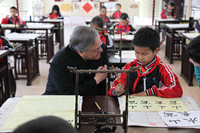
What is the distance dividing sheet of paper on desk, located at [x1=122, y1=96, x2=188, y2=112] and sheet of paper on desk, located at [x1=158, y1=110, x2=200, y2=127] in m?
0.05

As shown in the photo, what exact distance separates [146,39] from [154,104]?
464 millimetres

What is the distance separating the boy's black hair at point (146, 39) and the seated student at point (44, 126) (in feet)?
4.12

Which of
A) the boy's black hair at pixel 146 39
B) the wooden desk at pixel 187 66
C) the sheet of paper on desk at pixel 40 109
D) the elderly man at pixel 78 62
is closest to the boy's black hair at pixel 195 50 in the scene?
the boy's black hair at pixel 146 39

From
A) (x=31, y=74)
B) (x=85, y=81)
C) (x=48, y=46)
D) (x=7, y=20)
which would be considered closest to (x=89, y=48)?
(x=85, y=81)

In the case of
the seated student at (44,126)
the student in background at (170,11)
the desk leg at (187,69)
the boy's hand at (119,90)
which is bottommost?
the desk leg at (187,69)

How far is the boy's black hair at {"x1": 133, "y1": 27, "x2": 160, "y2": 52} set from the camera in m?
1.58

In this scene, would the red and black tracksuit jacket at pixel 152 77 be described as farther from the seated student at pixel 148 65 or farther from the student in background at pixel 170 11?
the student in background at pixel 170 11

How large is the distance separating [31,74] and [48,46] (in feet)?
4.14

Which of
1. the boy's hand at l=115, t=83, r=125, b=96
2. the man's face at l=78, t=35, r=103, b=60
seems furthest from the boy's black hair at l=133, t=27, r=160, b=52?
the boy's hand at l=115, t=83, r=125, b=96

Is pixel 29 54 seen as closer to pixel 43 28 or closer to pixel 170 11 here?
pixel 43 28

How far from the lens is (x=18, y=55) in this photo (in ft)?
12.8

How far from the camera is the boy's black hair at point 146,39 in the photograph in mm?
1575

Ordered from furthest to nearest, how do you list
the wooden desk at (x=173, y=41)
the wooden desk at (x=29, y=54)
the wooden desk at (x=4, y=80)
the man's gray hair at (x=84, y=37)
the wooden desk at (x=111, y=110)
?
the wooden desk at (x=173, y=41) < the wooden desk at (x=29, y=54) < the wooden desk at (x=4, y=80) < the man's gray hair at (x=84, y=37) < the wooden desk at (x=111, y=110)

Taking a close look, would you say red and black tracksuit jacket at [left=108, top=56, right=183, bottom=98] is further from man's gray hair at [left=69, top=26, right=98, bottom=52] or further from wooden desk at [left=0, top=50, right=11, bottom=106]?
wooden desk at [left=0, top=50, right=11, bottom=106]
